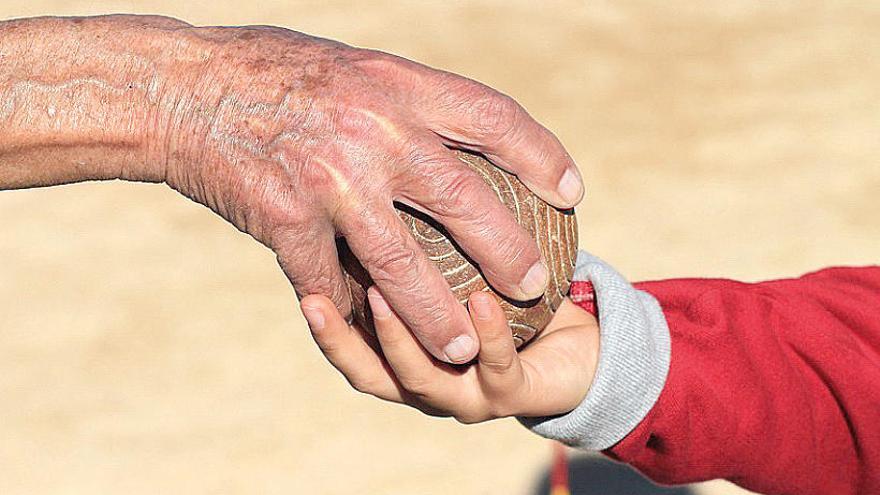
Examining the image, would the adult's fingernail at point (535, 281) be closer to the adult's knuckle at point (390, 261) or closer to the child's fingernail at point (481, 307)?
the child's fingernail at point (481, 307)

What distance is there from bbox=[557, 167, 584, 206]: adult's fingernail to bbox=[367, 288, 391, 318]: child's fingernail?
0.48 m

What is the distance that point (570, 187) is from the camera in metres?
2.94

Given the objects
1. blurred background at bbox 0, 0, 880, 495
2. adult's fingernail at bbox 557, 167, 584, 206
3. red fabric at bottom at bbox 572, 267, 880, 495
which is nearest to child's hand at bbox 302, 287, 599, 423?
red fabric at bottom at bbox 572, 267, 880, 495

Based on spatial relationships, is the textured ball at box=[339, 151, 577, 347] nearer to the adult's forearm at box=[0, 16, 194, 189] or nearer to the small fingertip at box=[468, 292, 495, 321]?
the small fingertip at box=[468, 292, 495, 321]

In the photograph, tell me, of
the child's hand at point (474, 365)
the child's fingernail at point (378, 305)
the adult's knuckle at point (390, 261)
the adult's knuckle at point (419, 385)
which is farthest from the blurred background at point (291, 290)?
the adult's knuckle at point (390, 261)

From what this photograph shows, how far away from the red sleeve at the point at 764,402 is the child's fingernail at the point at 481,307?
59cm

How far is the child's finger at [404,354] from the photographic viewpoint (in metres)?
2.82

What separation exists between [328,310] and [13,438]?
4129 mm

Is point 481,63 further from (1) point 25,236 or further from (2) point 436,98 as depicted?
(2) point 436,98

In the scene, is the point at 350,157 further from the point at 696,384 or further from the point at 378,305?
the point at 696,384

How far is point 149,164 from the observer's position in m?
2.83

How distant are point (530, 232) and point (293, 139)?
0.60 metres

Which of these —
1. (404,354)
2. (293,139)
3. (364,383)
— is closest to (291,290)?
(364,383)

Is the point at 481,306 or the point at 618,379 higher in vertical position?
the point at 481,306
